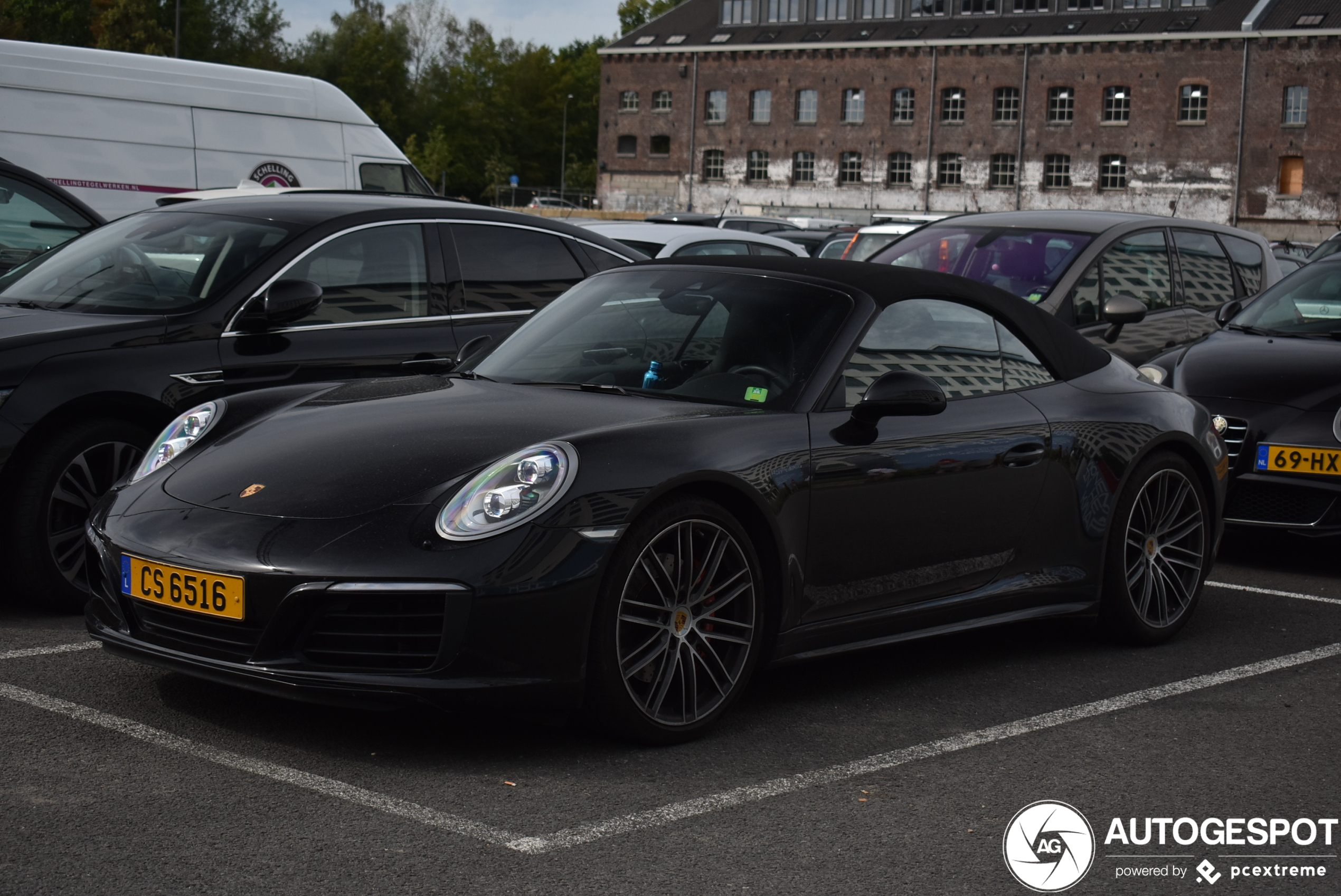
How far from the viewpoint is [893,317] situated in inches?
202

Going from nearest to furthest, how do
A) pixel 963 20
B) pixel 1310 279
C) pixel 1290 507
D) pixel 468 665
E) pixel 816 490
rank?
1. pixel 468 665
2. pixel 816 490
3. pixel 1290 507
4. pixel 1310 279
5. pixel 963 20

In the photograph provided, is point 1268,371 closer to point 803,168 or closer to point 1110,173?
point 1110,173

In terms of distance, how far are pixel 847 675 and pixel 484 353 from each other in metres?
1.77

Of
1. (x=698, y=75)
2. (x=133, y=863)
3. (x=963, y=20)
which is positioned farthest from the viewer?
(x=698, y=75)

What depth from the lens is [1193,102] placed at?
62844mm

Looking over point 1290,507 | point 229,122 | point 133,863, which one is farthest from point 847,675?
point 229,122

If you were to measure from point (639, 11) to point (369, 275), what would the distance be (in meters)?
99.8

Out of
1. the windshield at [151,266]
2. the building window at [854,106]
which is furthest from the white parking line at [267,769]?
the building window at [854,106]

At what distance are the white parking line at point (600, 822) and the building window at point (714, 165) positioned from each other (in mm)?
70253

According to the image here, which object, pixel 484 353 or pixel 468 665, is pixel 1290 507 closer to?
pixel 484 353

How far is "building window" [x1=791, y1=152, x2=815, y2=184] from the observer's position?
235ft

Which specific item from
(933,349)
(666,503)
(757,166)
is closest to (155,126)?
(933,349)

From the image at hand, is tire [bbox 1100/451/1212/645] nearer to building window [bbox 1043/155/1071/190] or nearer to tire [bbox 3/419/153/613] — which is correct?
tire [bbox 3/419/153/613]

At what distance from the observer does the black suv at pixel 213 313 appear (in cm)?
569
